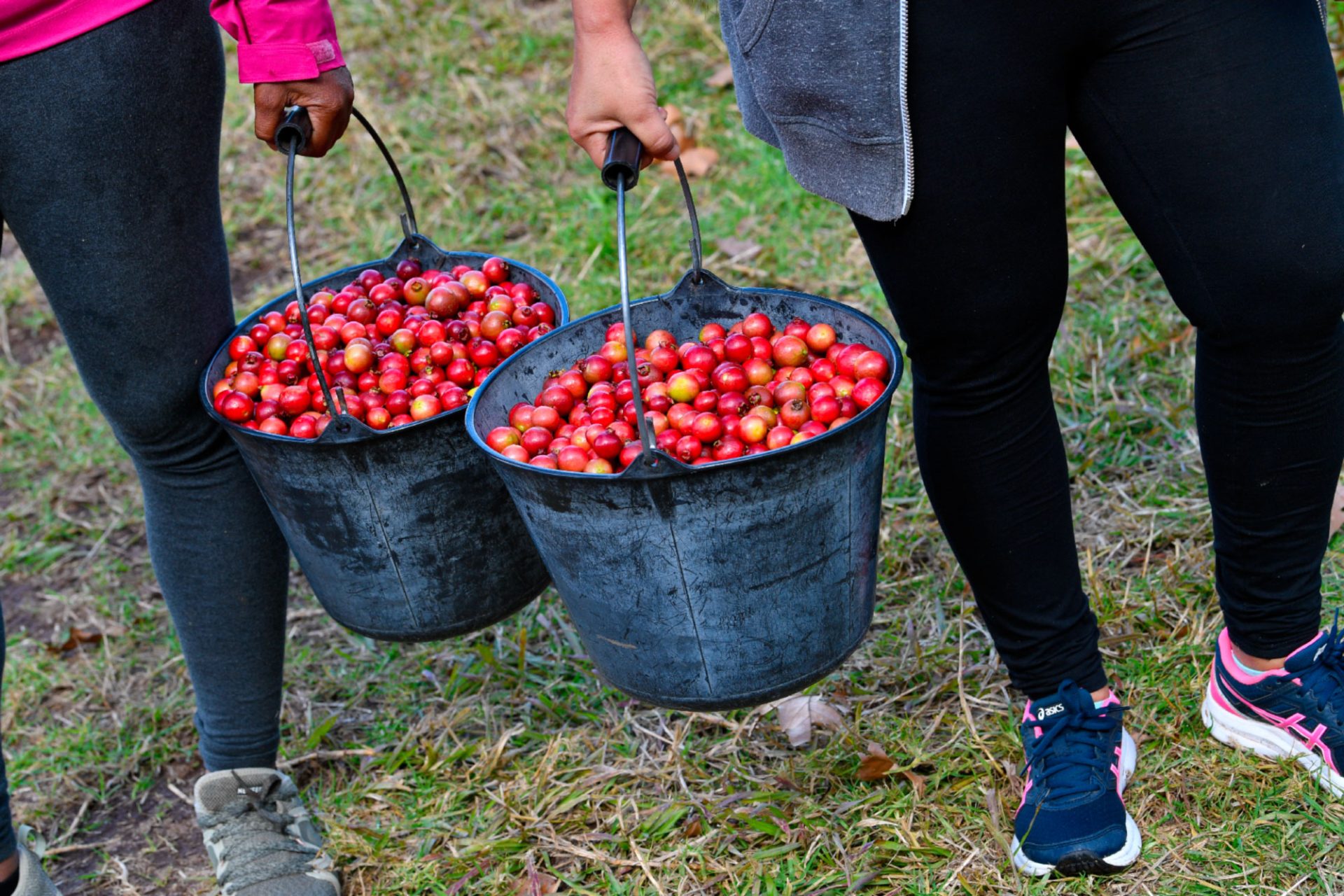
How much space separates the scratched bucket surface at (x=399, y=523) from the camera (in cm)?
197

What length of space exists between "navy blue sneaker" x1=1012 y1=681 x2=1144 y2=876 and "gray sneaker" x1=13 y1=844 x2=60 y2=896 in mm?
1643

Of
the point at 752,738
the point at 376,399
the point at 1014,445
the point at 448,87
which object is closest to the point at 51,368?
the point at 448,87

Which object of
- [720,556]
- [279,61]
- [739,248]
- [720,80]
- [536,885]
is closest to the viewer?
[720,556]

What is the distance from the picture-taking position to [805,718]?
2439mm

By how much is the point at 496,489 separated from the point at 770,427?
51cm

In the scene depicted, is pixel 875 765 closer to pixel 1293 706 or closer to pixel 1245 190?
pixel 1293 706

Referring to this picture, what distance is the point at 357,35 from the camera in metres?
6.02

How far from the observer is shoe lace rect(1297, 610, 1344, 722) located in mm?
1973

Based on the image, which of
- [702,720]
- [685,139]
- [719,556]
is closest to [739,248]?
[685,139]

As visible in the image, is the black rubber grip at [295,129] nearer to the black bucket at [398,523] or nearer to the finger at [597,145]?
the black bucket at [398,523]

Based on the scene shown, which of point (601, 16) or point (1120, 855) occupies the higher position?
point (601, 16)

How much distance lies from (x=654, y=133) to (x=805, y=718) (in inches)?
49.3

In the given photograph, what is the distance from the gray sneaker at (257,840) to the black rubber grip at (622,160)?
4.51 feet

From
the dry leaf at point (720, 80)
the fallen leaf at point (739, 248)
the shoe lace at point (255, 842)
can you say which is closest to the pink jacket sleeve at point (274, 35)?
the shoe lace at point (255, 842)
